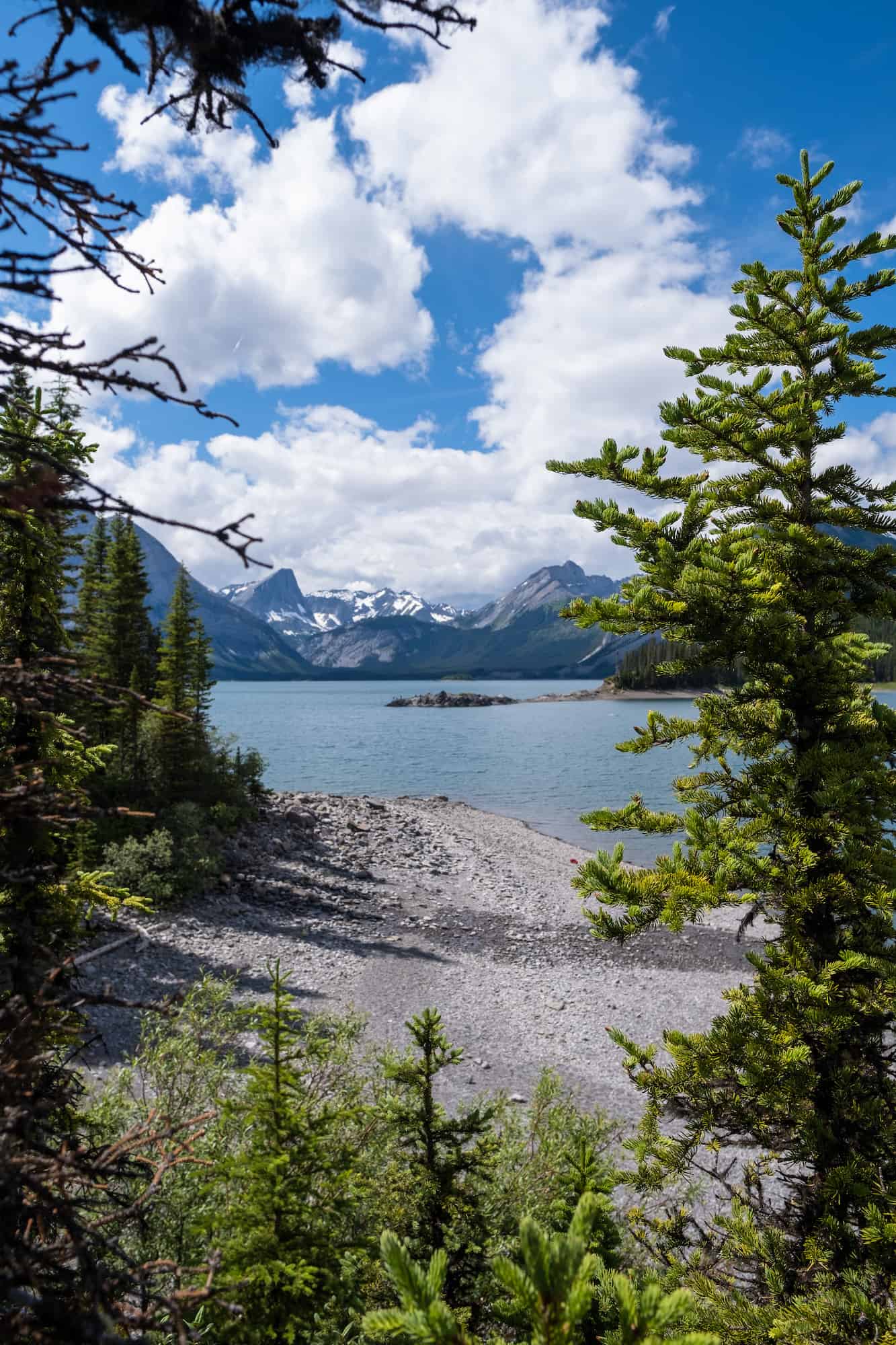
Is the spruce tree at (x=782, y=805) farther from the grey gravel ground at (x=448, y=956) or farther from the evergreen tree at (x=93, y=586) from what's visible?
the evergreen tree at (x=93, y=586)

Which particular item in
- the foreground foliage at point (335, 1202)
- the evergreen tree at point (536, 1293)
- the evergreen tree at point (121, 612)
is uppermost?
the evergreen tree at point (121, 612)

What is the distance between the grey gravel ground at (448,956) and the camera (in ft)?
51.9

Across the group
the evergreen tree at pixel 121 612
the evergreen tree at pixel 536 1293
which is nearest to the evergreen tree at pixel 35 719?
the evergreen tree at pixel 536 1293

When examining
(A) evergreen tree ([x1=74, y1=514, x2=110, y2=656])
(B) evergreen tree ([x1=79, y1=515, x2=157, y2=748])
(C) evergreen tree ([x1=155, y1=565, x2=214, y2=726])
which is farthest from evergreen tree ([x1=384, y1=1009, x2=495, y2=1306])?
(B) evergreen tree ([x1=79, y1=515, x2=157, y2=748])

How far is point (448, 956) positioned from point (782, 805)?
17.7 m

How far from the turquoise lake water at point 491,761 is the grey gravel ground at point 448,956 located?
15.2ft

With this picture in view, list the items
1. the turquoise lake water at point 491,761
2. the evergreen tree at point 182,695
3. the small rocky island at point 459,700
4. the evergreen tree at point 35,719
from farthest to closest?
1. the small rocky island at point 459,700
2. the turquoise lake water at point 491,761
3. the evergreen tree at point 182,695
4. the evergreen tree at point 35,719

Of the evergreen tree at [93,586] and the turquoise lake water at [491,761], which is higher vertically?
the evergreen tree at [93,586]

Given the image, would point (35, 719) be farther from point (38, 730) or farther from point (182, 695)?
point (182, 695)

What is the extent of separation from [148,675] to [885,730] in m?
37.7

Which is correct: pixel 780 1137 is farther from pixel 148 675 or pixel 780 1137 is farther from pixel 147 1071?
pixel 148 675

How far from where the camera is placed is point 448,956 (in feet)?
70.5

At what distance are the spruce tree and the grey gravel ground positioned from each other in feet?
23.3

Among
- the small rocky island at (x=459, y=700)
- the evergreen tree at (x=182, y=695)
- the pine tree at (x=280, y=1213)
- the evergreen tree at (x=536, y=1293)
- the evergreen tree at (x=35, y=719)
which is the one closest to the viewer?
the evergreen tree at (x=536, y=1293)
